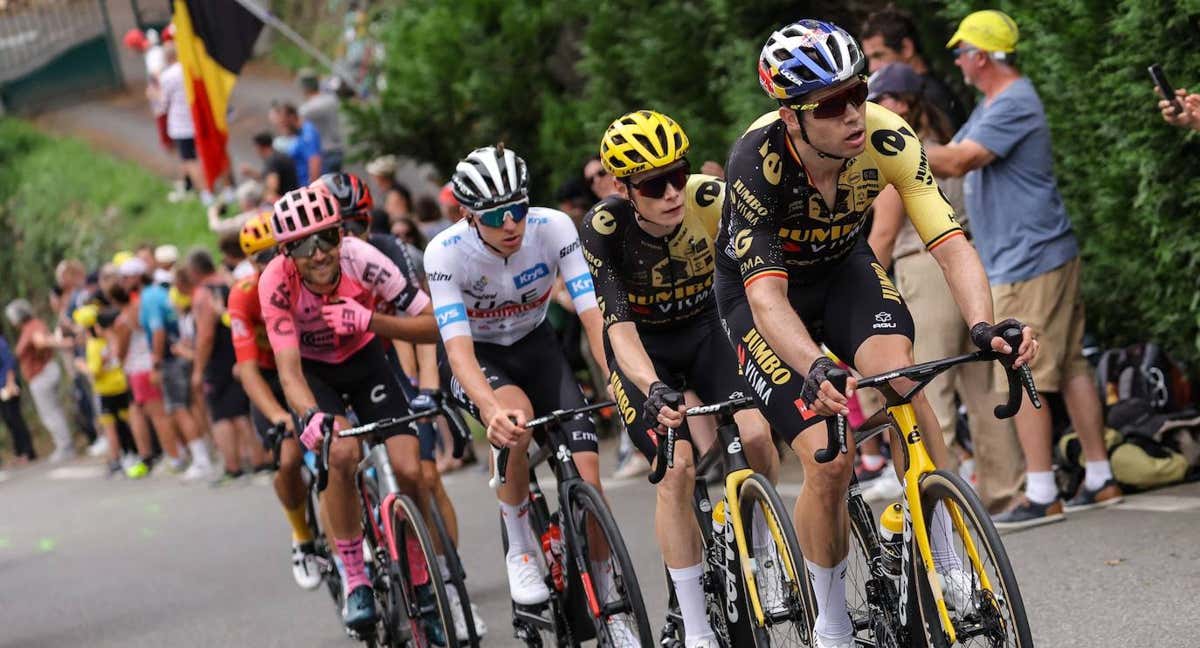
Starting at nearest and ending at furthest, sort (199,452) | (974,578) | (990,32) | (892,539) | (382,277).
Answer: (974,578) → (892,539) → (382,277) → (990,32) → (199,452)

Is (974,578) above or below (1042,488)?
above

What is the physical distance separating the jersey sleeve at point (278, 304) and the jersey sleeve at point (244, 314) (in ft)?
1.96

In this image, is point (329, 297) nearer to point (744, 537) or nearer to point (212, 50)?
point (744, 537)

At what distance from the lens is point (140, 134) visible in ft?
117

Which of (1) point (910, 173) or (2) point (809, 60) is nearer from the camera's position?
(2) point (809, 60)

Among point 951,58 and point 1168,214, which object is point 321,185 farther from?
point 951,58

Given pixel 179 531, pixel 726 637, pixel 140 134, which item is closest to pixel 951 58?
pixel 726 637

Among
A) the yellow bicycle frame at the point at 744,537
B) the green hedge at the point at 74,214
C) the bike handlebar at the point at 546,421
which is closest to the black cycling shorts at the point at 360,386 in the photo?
the bike handlebar at the point at 546,421

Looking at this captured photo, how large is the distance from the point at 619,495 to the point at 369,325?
422 cm

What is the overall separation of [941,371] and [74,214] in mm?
28588

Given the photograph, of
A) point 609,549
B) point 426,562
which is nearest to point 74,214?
point 426,562

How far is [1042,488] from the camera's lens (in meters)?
7.87

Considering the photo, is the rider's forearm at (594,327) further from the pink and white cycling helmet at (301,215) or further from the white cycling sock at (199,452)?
the white cycling sock at (199,452)

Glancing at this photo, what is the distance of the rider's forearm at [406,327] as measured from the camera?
721cm
